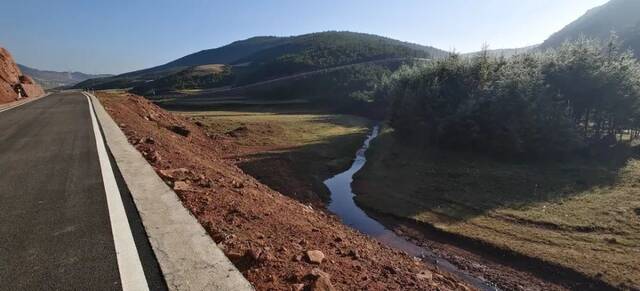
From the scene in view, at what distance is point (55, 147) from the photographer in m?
12.7

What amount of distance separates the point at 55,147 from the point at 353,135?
5065cm

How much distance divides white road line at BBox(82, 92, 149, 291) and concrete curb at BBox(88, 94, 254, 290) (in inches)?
9.9

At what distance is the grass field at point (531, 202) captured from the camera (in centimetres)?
1938

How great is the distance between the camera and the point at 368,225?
24000mm

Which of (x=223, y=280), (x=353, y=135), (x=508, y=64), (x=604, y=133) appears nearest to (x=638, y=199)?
(x=604, y=133)

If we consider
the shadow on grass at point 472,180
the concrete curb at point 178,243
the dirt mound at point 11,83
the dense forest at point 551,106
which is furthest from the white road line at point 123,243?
the dirt mound at point 11,83

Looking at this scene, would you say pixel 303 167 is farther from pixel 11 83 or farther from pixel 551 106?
pixel 11 83

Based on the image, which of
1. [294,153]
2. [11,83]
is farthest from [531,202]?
[11,83]

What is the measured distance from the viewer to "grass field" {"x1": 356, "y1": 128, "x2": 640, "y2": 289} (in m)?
19.4

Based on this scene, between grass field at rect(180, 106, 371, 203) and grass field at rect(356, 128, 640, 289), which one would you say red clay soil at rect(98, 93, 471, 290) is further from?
grass field at rect(180, 106, 371, 203)

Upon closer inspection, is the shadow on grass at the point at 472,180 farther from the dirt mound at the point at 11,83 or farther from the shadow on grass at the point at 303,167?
the dirt mound at the point at 11,83

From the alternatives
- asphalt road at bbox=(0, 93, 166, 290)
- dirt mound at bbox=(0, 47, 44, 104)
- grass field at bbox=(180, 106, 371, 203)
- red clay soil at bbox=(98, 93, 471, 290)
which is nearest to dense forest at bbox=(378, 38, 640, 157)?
grass field at bbox=(180, 106, 371, 203)

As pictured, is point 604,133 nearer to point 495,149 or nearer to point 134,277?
point 495,149

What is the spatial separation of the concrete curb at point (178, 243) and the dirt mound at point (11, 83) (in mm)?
40339
